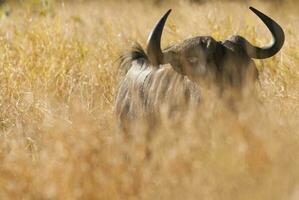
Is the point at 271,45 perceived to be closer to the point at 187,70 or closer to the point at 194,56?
the point at 194,56

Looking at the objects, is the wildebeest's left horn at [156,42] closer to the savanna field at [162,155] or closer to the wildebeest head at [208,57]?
the wildebeest head at [208,57]

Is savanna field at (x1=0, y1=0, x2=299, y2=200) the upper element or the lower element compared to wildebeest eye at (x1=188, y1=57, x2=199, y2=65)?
lower

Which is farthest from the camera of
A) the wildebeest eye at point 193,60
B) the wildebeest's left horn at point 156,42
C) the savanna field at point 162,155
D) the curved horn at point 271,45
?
the curved horn at point 271,45

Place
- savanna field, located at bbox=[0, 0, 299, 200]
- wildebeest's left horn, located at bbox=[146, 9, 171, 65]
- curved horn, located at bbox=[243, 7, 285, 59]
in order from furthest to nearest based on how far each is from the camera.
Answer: curved horn, located at bbox=[243, 7, 285, 59], wildebeest's left horn, located at bbox=[146, 9, 171, 65], savanna field, located at bbox=[0, 0, 299, 200]

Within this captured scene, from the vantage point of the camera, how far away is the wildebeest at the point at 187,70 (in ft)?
21.3

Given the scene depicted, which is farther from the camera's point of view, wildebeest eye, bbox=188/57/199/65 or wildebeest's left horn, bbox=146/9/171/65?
wildebeest eye, bbox=188/57/199/65

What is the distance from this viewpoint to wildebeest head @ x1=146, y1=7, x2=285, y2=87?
6.50 m

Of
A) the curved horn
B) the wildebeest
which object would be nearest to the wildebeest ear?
the wildebeest

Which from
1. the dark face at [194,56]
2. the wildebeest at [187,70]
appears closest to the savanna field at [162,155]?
the wildebeest at [187,70]

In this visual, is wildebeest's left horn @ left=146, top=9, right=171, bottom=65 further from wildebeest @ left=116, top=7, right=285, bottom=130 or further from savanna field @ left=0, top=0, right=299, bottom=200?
savanna field @ left=0, top=0, right=299, bottom=200

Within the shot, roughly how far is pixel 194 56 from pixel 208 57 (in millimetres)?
104

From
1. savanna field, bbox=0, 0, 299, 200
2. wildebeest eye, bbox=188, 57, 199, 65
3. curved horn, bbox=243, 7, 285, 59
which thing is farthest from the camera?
curved horn, bbox=243, 7, 285, 59

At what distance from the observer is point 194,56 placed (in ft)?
22.3

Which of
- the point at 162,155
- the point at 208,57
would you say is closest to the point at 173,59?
the point at 208,57
